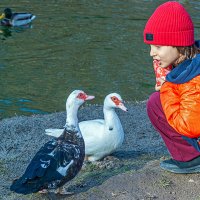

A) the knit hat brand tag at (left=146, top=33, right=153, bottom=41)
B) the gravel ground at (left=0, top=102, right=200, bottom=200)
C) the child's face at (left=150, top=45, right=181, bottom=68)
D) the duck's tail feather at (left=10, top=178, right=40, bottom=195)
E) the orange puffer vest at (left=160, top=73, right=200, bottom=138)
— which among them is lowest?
the gravel ground at (left=0, top=102, right=200, bottom=200)

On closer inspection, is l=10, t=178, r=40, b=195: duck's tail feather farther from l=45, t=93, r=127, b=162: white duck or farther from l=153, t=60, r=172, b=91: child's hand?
l=45, t=93, r=127, b=162: white duck

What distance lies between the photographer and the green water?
1280 centimetres

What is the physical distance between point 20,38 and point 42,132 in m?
8.84

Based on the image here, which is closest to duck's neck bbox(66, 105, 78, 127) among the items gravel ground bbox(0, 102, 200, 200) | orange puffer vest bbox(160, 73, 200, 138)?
gravel ground bbox(0, 102, 200, 200)

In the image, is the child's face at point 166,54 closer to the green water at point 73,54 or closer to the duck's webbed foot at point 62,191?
the duck's webbed foot at point 62,191

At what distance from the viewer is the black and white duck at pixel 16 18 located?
18438mm

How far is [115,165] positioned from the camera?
22.7 ft

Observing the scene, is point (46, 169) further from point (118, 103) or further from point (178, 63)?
point (118, 103)

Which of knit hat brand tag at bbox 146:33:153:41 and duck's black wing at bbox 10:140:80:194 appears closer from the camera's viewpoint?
knit hat brand tag at bbox 146:33:153:41

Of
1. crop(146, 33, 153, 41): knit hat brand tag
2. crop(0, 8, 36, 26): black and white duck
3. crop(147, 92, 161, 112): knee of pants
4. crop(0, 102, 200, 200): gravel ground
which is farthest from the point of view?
crop(0, 8, 36, 26): black and white duck

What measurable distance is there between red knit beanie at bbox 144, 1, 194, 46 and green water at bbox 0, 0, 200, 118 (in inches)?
262

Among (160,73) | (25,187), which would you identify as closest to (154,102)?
(160,73)

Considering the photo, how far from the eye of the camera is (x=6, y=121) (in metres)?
10.3

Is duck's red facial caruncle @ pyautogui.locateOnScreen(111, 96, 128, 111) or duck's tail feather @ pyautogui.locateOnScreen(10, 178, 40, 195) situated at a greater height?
duck's tail feather @ pyautogui.locateOnScreen(10, 178, 40, 195)
